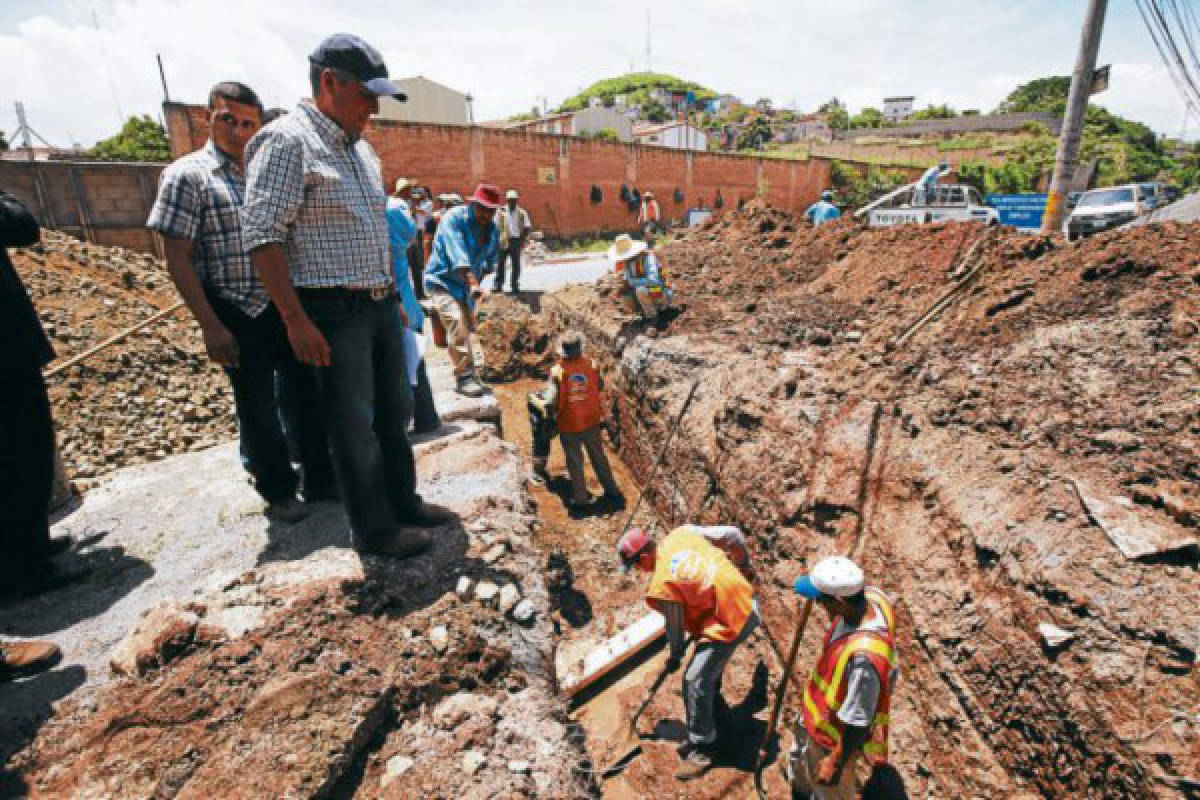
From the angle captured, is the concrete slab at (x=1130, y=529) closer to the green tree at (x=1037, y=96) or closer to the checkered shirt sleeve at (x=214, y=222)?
the checkered shirt sleeve at (x=214, y=222)

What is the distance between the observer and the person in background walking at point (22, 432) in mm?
2139

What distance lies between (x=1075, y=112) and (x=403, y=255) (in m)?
10.1

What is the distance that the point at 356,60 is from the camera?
6.14 feet

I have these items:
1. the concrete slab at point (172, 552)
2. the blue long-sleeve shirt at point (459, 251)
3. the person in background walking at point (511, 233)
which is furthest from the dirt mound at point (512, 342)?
the concrete slab at point (172, 552)

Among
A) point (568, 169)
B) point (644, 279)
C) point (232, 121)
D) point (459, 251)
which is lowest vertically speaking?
point (644, 279)

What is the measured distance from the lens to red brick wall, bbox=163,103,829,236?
15500 mm

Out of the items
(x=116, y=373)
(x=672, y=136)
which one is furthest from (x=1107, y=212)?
(x=672, y=136)

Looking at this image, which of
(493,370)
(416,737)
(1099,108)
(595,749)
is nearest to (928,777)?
(595,749)

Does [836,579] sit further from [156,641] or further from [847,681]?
[156,641]

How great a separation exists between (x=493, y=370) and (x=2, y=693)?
6.71 metres

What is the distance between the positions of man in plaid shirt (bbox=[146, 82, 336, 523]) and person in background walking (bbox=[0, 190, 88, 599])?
Answer: 453 millimetres

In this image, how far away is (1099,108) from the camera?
41.2 m

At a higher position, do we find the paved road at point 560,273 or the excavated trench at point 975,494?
the paved road at point 560,273

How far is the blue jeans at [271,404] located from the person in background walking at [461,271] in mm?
2093
